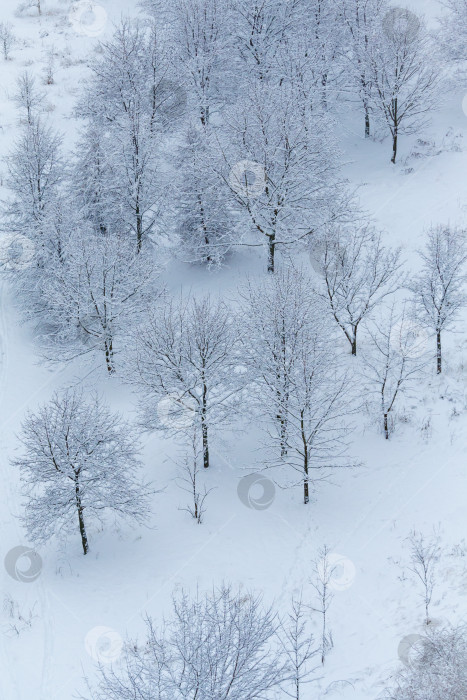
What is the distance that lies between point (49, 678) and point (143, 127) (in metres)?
21.8

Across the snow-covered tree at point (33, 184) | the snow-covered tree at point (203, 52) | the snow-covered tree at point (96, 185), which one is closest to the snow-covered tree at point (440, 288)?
the snow-covered tree at point (96, 185)

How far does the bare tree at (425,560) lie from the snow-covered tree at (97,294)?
13.0 meters

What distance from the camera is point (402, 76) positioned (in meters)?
33.5

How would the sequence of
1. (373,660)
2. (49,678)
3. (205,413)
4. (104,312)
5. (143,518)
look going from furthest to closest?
(104,312) → (205,413) → (143,518) → (49,678) → (373,660)

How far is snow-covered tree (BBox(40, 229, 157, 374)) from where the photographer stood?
28.0 meters

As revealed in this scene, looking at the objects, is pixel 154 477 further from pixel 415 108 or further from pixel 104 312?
pixel 415 108

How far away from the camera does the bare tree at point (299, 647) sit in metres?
16.0

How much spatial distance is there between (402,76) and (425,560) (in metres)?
22.7

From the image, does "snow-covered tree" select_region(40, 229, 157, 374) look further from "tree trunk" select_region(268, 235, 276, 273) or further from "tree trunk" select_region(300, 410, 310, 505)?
"tree trunk" select_region(300, 410, 310, 505)

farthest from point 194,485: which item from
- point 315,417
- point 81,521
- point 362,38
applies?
point 362,38

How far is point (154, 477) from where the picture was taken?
24234mm

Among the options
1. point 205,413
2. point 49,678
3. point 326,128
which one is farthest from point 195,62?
point 49,678

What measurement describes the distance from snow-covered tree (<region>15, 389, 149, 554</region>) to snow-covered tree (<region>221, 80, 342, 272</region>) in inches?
453

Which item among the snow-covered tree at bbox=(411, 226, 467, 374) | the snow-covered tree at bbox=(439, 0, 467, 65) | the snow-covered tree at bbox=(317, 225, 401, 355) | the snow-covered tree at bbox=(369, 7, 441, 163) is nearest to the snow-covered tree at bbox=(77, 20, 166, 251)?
the snow-covered tree at bbox=(317, 225, 401, 355)
